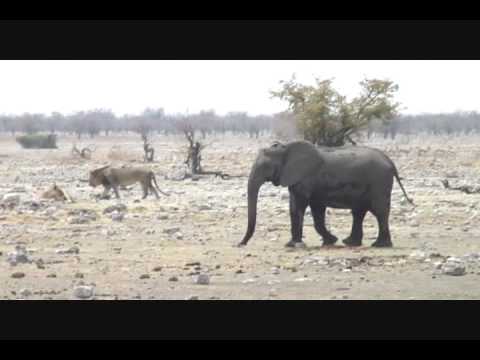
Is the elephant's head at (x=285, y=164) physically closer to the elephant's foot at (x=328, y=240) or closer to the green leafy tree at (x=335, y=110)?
the elephant's foot at (x=328, y=240)

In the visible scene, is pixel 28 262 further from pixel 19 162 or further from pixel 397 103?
pixel 19 162

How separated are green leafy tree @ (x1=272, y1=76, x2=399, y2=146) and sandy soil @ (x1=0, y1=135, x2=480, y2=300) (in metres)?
2.51

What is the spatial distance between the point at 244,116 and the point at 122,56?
117 metres

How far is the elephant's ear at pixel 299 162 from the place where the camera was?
1569 centimetres

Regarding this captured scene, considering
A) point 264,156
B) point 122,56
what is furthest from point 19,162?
point 122,56

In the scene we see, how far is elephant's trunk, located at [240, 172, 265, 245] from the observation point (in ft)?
50.2

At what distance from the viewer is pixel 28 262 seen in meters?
13.7

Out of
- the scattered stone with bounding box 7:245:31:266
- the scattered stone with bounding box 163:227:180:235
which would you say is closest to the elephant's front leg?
the scattered stone with bounding box 163:227:180:235

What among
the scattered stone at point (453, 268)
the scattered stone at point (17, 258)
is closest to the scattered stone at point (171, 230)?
the scattered stone at point (17, 258)

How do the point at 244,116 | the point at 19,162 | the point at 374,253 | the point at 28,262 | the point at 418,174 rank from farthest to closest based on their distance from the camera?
1. the point at 244,116
2. the point at 19,162
3. the point at 418,174
4. the point at 374,253
5. the point at 28,262

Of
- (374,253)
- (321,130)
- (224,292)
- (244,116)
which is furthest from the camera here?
(244,116)

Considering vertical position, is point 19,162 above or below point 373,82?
below

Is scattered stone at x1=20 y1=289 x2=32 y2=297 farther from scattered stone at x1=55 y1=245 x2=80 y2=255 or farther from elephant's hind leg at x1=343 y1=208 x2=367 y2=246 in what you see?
elephant's hind leg at x1=343 y1=208 x2=367 y2=246

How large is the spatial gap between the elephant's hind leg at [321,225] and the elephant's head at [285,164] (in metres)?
0.47
